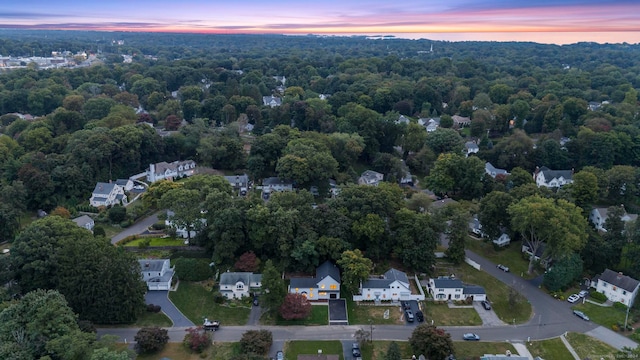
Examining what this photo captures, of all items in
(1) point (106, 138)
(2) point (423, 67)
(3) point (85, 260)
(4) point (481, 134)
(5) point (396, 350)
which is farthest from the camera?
(2) point (423, 67)

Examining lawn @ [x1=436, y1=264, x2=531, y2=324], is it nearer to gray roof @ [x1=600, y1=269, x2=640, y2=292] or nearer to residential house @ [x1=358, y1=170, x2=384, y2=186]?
gray roof @ [x1=600, y1=269, x2=640, y2=292]

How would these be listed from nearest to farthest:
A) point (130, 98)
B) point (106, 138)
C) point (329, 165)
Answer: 1. point (329, 165)
2. point (106, 138)
3. point (130, 98)

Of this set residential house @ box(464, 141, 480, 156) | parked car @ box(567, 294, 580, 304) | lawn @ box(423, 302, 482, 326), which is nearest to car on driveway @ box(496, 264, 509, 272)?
parked car @ box(567, 294, 580, 304)

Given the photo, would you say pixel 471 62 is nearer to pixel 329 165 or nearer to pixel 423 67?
pixel 423 67

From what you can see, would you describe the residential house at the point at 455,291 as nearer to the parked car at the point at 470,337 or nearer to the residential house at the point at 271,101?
the parked car at the point at 470,337

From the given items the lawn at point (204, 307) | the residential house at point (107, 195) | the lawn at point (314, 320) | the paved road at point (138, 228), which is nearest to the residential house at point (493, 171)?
the lawn at point (314, 320)

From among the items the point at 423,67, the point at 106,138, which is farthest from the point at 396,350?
the point at 423,67

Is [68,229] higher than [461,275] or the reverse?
higher

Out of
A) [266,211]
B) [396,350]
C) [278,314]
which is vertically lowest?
[278,314]
